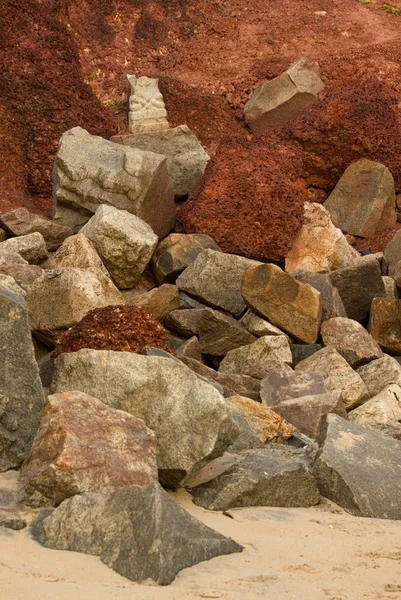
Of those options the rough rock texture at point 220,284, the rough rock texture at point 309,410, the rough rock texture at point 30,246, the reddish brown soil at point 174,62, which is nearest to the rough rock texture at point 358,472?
the rough rock texture at point 309,410

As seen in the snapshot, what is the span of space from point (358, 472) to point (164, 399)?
0.92m

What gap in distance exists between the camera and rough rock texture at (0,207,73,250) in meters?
9.66

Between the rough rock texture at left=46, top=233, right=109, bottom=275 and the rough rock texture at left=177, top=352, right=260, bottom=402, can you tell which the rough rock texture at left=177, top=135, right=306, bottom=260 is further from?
the rough rock texture at left=177, top=352, right=260, bottom=402

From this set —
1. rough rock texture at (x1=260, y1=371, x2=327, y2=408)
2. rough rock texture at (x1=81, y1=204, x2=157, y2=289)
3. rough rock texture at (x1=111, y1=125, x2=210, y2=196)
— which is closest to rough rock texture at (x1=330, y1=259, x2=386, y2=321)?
rough rock texture at (x1=81, y1=204, x2=157, y2=289)

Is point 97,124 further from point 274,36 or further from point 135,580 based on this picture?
point 135,580

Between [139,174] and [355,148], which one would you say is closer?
[139,174]

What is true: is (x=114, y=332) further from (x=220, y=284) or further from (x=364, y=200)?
(x=364, y=200)

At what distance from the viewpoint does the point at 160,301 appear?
834 cm

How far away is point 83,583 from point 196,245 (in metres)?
6.65

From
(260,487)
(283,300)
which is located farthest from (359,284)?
(260,487)

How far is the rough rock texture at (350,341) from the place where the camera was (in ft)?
27.0

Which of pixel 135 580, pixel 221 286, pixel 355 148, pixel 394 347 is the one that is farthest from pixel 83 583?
pixel 355 148

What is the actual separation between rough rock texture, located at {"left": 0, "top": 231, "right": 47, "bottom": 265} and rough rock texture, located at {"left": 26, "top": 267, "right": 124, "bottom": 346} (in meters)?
1.33

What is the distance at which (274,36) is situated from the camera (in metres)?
14.9
